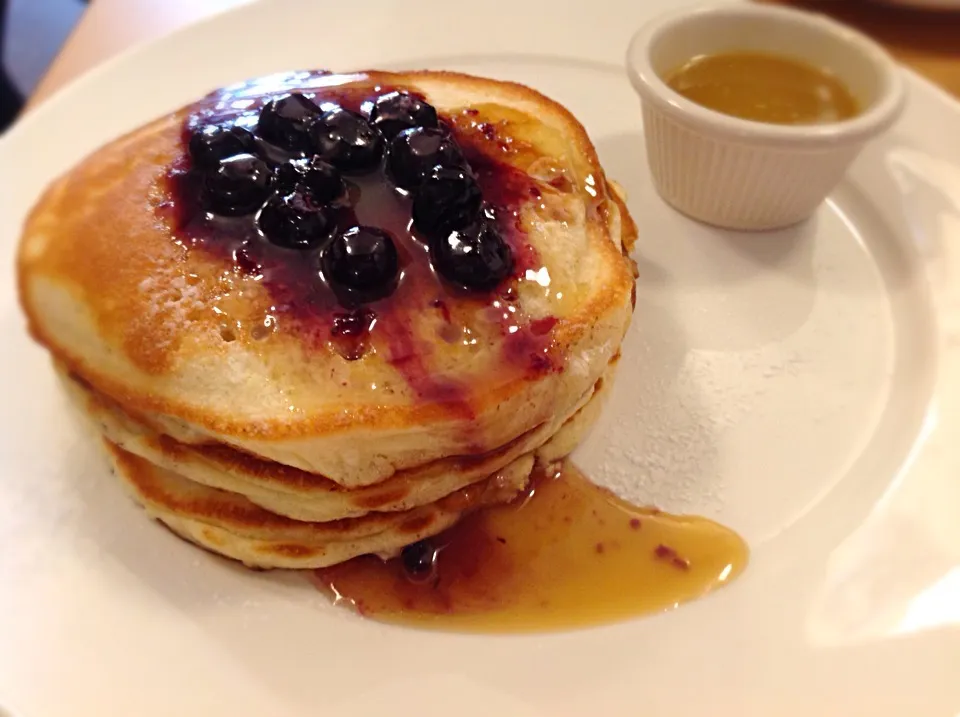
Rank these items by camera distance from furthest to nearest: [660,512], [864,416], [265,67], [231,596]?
[265,67]
[864,416]
[660,512]
[231,596]

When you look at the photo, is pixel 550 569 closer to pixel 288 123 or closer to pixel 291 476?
pixel 291 476

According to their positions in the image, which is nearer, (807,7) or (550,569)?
(550,569)

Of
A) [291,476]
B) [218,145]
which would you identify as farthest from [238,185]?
[291,476]

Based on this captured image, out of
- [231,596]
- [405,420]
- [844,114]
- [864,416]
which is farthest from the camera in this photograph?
[844,114]

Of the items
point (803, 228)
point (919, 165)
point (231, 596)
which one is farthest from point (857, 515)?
point (231, 596)

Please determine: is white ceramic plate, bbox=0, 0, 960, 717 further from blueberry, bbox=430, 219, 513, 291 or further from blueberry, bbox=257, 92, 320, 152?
blueberry, bbox=257, 92, 320, 152

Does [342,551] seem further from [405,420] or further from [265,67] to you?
[265,67]
